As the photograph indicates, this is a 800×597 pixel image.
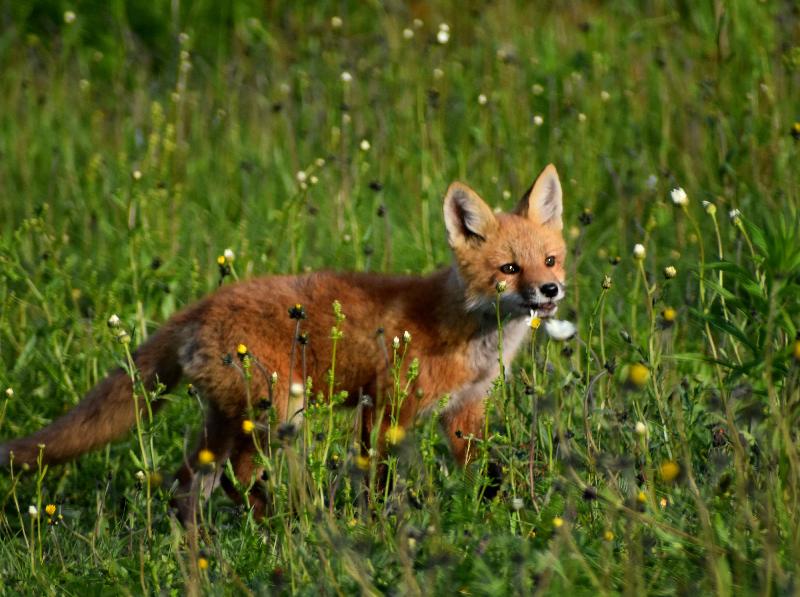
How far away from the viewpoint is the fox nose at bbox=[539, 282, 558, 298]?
4.77 metres

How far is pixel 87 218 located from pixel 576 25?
4.55m

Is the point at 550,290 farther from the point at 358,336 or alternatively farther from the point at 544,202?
the point at 358,336

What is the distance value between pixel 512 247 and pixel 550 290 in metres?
0.40

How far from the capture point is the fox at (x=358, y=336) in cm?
484

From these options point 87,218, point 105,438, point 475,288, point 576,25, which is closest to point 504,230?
point 475,288

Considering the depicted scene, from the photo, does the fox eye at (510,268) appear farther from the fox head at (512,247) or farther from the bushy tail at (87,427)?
the bushy tail at (87,427)

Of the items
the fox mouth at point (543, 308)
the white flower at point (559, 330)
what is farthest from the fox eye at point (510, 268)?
the white flower at point (559, 330)

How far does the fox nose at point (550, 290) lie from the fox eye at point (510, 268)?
274mm

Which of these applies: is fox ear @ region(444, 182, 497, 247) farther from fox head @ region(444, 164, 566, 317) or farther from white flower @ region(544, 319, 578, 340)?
white flower @ region(544, 319, 578, 340)

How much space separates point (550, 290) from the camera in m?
4.77

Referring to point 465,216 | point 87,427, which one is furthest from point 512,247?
point 87,427

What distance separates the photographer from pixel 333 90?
28.9 ft

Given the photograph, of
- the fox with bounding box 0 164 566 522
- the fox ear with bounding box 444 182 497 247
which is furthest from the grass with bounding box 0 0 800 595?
the fox ear with bounding box 444 182 497 247

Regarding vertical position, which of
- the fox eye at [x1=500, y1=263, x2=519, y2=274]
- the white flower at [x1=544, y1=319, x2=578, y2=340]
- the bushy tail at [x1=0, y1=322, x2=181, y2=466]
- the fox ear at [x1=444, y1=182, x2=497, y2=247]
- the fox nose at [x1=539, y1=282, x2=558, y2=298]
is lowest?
A: the bushy tail at [x1=0, y1=322, x2=181, y2=466]
